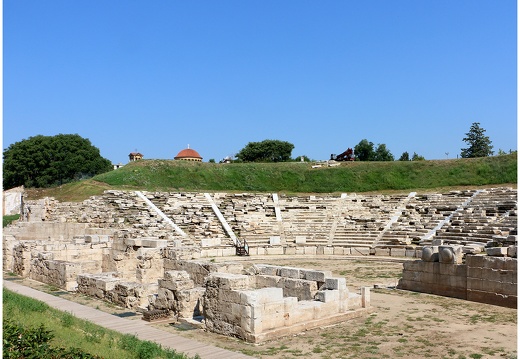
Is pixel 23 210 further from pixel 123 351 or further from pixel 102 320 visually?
pixel 123 351

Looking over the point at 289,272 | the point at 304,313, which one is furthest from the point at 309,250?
the point at 304,313

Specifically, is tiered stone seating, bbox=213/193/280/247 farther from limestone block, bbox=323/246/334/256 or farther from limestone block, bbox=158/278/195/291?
limestone block, bbox=158/278/195/291

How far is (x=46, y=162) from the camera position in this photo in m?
67.6

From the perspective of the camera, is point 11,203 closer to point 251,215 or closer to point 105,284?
point 251,215

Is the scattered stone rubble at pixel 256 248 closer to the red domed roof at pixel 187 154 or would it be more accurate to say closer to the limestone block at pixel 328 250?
the limestone block at pixel 328 250

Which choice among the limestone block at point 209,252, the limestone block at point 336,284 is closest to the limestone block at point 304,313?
the limestone block at point 336,284

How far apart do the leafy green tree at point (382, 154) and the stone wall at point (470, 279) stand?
59397mm

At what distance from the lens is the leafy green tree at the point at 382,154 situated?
76056 millimetres

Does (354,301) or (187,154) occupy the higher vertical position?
(187,154)

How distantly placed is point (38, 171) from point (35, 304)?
59.9 metres

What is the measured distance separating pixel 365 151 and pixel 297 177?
27368 mm

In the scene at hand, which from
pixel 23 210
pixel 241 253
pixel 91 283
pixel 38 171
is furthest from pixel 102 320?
pixel 38 171

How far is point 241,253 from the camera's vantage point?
103ft

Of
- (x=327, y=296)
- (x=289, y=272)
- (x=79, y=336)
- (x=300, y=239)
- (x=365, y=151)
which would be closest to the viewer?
(x=79, y=336)
